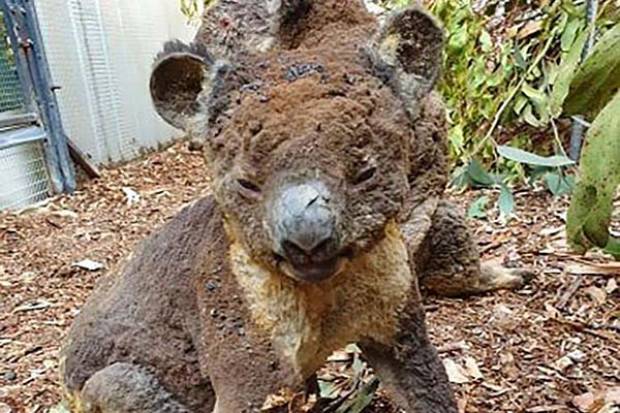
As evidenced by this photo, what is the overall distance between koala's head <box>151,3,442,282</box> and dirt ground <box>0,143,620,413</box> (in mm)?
556

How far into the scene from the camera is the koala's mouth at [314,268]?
0.72m

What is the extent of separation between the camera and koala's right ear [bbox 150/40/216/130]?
81 cm

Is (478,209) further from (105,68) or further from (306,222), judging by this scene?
(105,68)

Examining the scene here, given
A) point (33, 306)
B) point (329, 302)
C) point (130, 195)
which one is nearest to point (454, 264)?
point (329, 302)

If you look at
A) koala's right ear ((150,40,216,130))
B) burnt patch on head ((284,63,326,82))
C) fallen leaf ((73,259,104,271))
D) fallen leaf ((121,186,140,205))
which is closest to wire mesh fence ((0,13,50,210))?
fallen leaf ((121,186,140,205))

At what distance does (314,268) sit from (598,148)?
0.89ft

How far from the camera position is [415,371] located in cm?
97

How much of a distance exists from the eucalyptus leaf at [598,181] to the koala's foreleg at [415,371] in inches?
8.9

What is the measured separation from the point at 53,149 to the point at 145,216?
667 millimetres

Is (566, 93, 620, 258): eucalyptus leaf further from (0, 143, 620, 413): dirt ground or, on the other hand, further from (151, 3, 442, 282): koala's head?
(0, 143, 620, 413): dirt ground

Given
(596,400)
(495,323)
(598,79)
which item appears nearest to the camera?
(598,79)

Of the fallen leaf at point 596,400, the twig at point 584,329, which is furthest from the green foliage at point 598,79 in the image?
the twig at point 584,329

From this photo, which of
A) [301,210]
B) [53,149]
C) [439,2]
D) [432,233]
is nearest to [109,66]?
[53,149]

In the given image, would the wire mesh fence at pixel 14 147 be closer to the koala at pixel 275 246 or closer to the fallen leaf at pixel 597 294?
the koala at pixel 275 246
